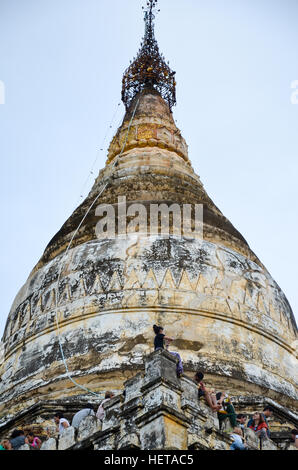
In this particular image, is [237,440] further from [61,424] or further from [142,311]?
[142,311]

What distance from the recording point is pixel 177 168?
19688mm

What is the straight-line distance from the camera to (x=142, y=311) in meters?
14.1

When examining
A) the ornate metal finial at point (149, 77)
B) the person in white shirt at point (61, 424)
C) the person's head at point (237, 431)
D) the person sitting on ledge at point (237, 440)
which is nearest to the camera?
the person sitting on ledge at point (237, 440)

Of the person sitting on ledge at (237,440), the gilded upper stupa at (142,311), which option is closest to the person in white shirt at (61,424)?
the gilded upper stupa at (142,311)

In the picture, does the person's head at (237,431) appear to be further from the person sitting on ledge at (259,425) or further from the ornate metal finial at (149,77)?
the ornate metal finial at (149,77)

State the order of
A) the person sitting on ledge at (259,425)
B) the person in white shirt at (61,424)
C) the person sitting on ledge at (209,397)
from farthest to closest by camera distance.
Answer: the person in white shirt at (61,424), the person sitting on ledge at (259,425), the person sitting on ledge at (209,397)

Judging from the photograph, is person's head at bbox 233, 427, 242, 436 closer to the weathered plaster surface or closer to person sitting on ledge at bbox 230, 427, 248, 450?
person sitting on ledge at bbox 230, 427, 248, 450

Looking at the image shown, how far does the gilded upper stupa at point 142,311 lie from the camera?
13422mm

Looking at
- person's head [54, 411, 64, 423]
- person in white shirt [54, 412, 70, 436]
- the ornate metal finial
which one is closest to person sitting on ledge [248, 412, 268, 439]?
person in white shirt [54, 412, 70, 436]

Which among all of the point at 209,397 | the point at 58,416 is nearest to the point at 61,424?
Answer: the point at 58,416

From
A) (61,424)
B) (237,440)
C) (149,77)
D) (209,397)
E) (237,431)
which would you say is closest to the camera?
(237,440)

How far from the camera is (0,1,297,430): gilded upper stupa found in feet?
44.0

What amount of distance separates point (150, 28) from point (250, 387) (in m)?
20.8
